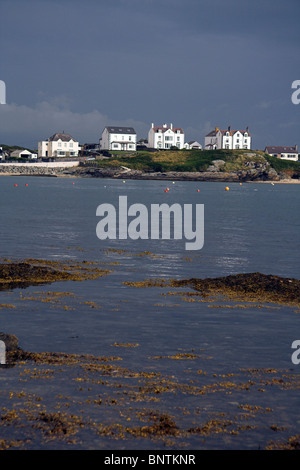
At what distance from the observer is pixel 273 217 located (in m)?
91.1

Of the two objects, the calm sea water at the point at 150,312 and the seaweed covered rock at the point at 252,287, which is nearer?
the calm sea water at the point at 150,312

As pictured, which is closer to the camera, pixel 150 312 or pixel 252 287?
pixel 150 312

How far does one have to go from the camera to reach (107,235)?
191 ft

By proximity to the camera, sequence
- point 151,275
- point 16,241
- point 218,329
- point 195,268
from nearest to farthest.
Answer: point 218,329, point 151,275, point 195,268, point 16,241

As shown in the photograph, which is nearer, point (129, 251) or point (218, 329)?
point (218, 329)

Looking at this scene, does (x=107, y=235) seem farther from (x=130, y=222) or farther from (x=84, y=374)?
(x=84, y=374)

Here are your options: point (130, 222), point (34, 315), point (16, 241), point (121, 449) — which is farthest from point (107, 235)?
point (121, 449)

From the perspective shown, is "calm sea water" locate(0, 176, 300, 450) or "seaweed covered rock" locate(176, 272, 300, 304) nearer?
"calm sea water" locate(0, 176, 300, 450)

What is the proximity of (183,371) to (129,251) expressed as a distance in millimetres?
28499

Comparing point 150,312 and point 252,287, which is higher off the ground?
point 252,287

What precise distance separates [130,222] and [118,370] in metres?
56.5


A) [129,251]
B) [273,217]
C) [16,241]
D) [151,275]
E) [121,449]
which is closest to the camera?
[121,449]

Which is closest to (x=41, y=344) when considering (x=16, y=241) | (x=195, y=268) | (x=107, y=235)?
(x=195, y=268)

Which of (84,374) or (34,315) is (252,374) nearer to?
(84,374)
